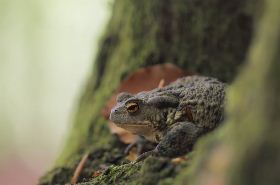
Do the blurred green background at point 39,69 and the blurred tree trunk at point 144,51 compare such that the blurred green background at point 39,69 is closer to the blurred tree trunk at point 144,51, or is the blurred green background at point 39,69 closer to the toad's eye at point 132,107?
the blurred tree trunk at point 144,51

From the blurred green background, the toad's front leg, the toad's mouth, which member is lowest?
the toad's front leg

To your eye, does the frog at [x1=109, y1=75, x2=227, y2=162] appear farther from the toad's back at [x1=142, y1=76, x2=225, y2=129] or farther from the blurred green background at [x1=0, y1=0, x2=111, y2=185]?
the blurred green background at [x1=0, y1=0, x2=111, y2=185]

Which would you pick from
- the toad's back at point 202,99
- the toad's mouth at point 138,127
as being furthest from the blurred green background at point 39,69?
the toad's back at point 202,99

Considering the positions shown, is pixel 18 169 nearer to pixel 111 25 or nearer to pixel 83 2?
pixel 83 2

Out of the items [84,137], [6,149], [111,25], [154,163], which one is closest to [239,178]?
[154,163]

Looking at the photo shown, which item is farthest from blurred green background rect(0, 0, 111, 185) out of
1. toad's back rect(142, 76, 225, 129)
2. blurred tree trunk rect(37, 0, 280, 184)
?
Answer: toad's back rect(142, 76, 225, 129)

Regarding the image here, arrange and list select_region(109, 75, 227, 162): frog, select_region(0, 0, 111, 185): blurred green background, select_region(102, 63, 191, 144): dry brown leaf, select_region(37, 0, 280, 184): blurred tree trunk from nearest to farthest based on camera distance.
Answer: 1. select_region(109, 75, 227, 162): frog
2. select_region(37, 0, 280, 184): blurred tree trunk
3. select_region(102, 63, 191, 144): dry brown leaf
4. select_region(0, 0, 111, 185): blurred green background
